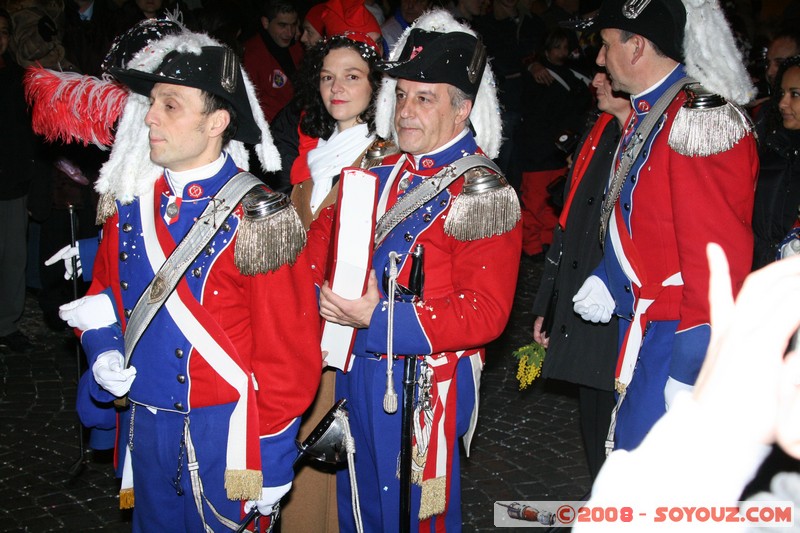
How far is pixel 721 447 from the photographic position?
4.13 feet

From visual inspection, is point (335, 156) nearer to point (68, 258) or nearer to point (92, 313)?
point (68, 258)

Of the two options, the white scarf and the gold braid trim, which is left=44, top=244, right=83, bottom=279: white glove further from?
the gold braid trim

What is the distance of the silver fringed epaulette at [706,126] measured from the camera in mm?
3234

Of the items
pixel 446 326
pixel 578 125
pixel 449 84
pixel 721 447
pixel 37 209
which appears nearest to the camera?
pixel 721 447

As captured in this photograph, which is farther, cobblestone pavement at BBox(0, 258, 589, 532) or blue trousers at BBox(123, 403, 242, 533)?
cobblestone pavement at BBox(0, 258, 589, 532)

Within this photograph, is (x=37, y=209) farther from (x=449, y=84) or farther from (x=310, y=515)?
(x=449, y=84)

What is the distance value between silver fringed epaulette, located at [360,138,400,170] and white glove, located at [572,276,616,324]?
38.7 inches

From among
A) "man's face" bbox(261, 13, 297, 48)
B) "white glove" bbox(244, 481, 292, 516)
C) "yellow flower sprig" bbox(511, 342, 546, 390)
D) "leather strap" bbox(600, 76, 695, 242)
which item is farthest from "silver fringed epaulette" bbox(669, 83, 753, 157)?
"man's face" bbox(261, 13, 297, 48)

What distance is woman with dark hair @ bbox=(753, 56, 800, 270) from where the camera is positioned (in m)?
5.04

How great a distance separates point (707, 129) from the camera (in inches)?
128

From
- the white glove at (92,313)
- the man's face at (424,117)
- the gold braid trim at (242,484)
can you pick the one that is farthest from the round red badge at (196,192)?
the gold braid trim at (242,484)

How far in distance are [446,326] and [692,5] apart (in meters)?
1.58

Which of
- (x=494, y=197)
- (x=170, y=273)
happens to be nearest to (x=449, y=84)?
(x=494, y=197)

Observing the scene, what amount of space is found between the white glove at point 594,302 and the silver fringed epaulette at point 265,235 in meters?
1.35
